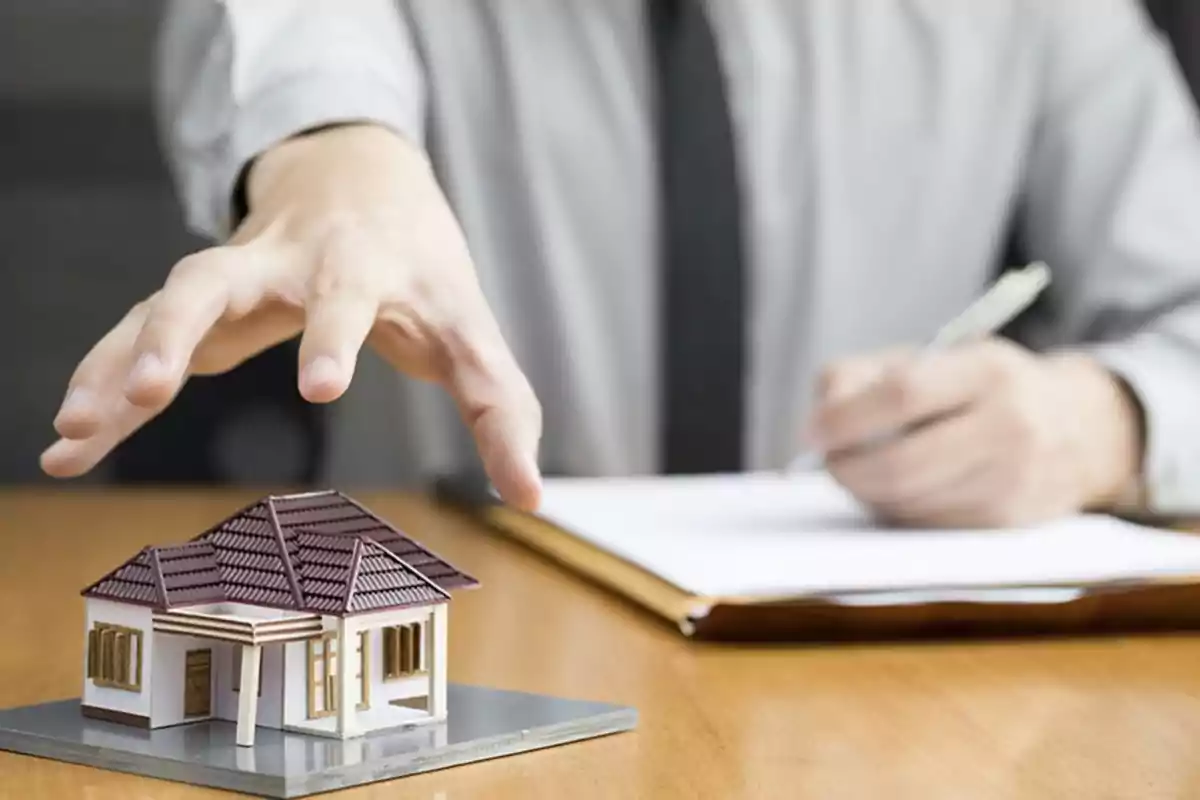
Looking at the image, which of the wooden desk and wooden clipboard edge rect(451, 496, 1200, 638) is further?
wooden clipboard edge rect(451, 496, 1200, 638)

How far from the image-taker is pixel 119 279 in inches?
67.6

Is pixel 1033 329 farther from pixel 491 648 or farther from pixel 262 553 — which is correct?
pixel 262 553

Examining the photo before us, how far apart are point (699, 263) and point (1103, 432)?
428 mm

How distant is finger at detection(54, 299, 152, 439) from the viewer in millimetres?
448

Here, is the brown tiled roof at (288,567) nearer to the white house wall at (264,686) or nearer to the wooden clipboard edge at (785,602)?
the white house wall at (264,686)

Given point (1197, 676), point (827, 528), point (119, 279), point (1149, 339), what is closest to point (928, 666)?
point (1197, 676)

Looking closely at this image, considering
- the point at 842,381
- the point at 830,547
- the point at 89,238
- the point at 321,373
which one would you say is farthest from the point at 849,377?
the point at 89,238

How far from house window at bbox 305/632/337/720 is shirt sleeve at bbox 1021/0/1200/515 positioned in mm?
755

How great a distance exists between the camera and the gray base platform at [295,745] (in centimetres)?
33

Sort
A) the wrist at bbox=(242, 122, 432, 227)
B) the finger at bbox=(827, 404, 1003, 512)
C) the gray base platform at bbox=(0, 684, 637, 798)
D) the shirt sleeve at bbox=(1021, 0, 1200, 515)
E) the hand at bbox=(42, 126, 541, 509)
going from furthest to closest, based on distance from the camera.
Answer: the shirt sleeve at bbox=(1021, 0, 1200, 515) < the finger at bbox=(827, 404, 1003, 512) < the wrist at bbox=(242, 122, 432, 227) < the hand at bbox=(42, 126, 541, 509) < the gray base platform at bbox=(0, 684, 637, 798)

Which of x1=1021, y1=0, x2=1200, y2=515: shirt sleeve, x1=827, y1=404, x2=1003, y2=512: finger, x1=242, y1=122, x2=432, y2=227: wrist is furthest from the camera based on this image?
x1=1021, y1=0, x2=1200, y2=515: shirt sleeve

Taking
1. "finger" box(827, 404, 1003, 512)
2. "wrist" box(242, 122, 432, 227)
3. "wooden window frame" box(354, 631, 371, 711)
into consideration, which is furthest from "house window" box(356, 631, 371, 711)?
"finger" box(827, 404, 1003, 512)

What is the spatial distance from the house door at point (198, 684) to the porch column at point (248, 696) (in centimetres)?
2

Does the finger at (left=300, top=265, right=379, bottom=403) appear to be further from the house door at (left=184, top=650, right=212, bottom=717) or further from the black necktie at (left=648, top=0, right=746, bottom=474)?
the black necktie at (left=648, top=0, right=746, bottom=474)
